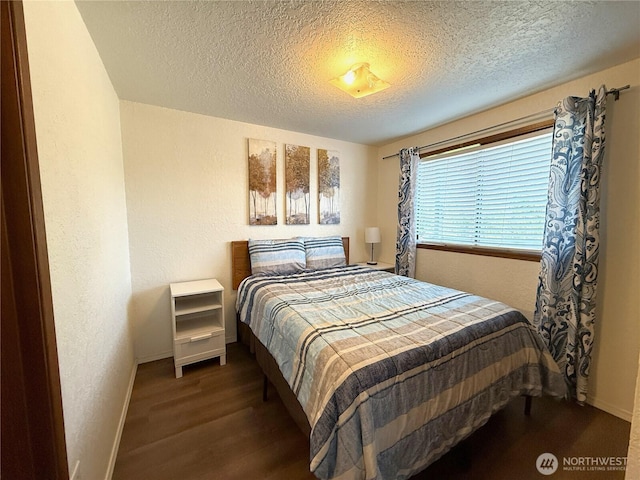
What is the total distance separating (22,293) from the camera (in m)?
0.70

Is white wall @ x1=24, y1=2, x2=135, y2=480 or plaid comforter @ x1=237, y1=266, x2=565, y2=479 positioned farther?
plaid comforter @ x1=237, y1=266, x2=565, y2=479

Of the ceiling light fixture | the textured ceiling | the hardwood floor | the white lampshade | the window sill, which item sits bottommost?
the hardwood floor

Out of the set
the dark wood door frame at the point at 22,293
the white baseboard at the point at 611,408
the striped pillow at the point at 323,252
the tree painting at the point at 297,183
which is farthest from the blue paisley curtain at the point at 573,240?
the dark wood door frame at the point at 22,293

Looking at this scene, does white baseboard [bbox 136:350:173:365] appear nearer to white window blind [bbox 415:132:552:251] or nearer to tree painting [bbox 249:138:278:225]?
tree painting [bbox 249:138:278:225]

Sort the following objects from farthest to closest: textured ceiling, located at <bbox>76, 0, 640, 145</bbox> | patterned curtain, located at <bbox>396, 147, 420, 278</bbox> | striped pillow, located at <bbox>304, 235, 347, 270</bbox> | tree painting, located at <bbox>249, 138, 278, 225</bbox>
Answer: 1. patterned curtain, located at <bbox>396, 147, 420, 278</bbox>
2. striped pillow, located at <bbox>304, 235, 347, 270</bbox>
3. tree painting, located at <bbox>249, 138, 278, 225</bbox>
4. textured ceiling, located at <bbox>76, 0, 640, 145</bbox>

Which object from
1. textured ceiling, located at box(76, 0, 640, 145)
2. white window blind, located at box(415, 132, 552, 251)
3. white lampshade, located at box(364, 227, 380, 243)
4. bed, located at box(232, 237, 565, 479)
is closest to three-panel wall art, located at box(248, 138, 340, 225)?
white lampshade, located at box(364, 227, 380, 243)

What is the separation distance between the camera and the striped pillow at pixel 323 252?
296cm

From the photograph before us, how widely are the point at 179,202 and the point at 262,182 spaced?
870mm

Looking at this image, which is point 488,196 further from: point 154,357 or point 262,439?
point 154,357

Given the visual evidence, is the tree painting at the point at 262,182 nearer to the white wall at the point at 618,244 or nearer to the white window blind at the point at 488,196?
the white window blind at the point at 488,196

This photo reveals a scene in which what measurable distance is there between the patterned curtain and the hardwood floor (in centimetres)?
162

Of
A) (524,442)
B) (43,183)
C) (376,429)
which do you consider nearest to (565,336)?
(524,442)

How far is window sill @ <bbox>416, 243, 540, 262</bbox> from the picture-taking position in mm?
2135

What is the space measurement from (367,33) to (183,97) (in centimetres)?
162
